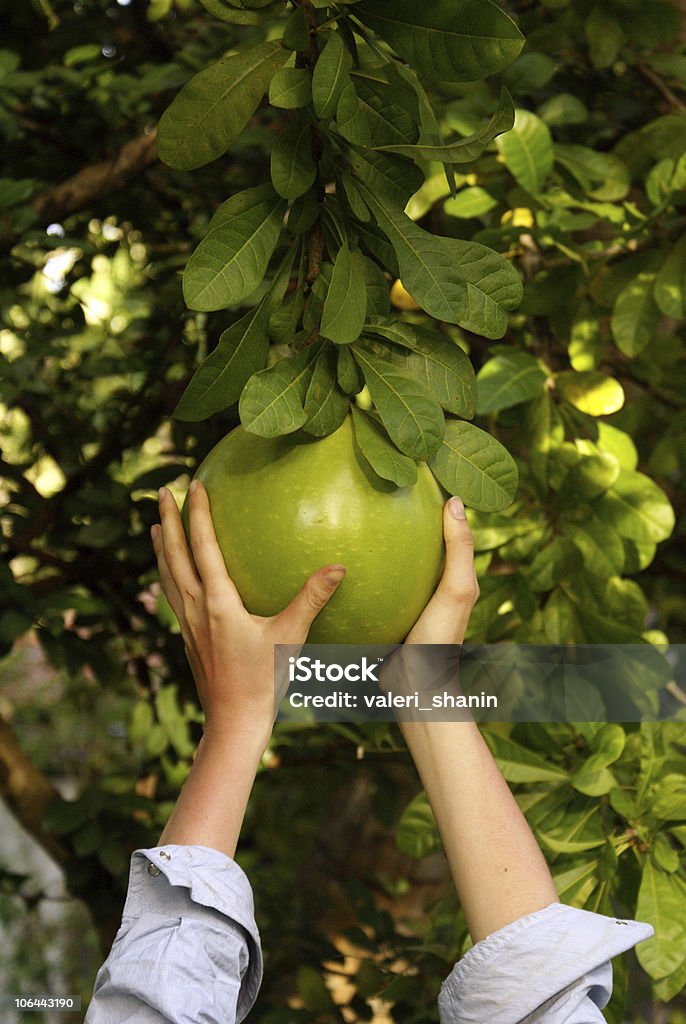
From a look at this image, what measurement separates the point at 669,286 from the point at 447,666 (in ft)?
1.72

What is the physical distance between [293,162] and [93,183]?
77 centimetres

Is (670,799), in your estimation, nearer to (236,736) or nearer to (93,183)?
(236,736)

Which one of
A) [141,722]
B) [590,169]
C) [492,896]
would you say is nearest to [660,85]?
[590,169]

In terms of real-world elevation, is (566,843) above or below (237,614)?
below

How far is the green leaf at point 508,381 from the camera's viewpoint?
102 centimetres

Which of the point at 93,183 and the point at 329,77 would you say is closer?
the point at 329,77

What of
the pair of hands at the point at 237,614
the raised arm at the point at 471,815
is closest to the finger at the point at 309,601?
the pair of hands at the point at 237,614

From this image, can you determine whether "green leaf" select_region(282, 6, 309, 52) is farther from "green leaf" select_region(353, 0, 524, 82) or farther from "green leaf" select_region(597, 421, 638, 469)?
"green leaf" select_region(597, 421, 638, 469)

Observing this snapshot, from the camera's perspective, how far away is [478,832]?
0.72 metres

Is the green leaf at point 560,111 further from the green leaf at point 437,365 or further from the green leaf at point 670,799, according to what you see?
the green leaf at point 670,799

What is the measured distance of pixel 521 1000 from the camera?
668 millimetres

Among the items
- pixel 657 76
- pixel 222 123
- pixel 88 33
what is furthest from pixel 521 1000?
pixel 88 33

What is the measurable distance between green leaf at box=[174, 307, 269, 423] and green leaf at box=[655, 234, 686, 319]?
1.74 feet

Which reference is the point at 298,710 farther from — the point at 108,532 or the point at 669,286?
the point at 669,286
